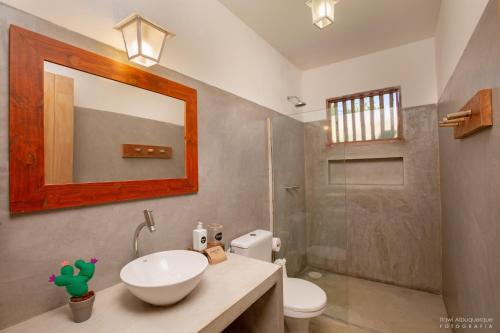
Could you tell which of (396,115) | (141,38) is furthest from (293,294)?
(396,115)

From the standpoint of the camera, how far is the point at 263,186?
2287mm

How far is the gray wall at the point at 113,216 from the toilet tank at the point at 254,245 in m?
0.09

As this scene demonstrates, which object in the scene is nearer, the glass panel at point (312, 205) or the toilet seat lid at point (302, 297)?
the toilet seat lid at point (302, 297)

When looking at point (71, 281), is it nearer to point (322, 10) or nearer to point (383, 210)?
point (322, 10)

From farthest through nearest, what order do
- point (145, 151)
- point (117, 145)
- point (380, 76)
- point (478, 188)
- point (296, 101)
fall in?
1. point (296, 101)
2. point (380, 76)
3. point (145, 151)
4. point (117, 145)
5. point (478, 188)

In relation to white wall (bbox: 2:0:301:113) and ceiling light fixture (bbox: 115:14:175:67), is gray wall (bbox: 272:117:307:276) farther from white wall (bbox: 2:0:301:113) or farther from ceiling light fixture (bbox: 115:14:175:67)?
ceiling light fixture (bbox: 115:14:175:67)

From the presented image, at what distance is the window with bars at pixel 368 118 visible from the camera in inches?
101

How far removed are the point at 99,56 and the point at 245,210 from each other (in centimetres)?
146

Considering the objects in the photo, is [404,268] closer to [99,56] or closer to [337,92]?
[337,92]

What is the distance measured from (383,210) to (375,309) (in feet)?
3.33

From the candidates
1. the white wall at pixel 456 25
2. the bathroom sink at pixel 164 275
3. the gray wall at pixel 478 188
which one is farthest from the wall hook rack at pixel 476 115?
the bathroom sink at pixel 164 275

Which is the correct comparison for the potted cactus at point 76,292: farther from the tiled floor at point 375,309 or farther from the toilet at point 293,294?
the tiled floor at point 375,309

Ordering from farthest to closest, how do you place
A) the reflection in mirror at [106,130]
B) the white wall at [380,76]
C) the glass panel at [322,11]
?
the white wall at [380,76]
the glass panel at [322,11]
the reflection in mirror at [106,130]

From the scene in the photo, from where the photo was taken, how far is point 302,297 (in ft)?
5.56
